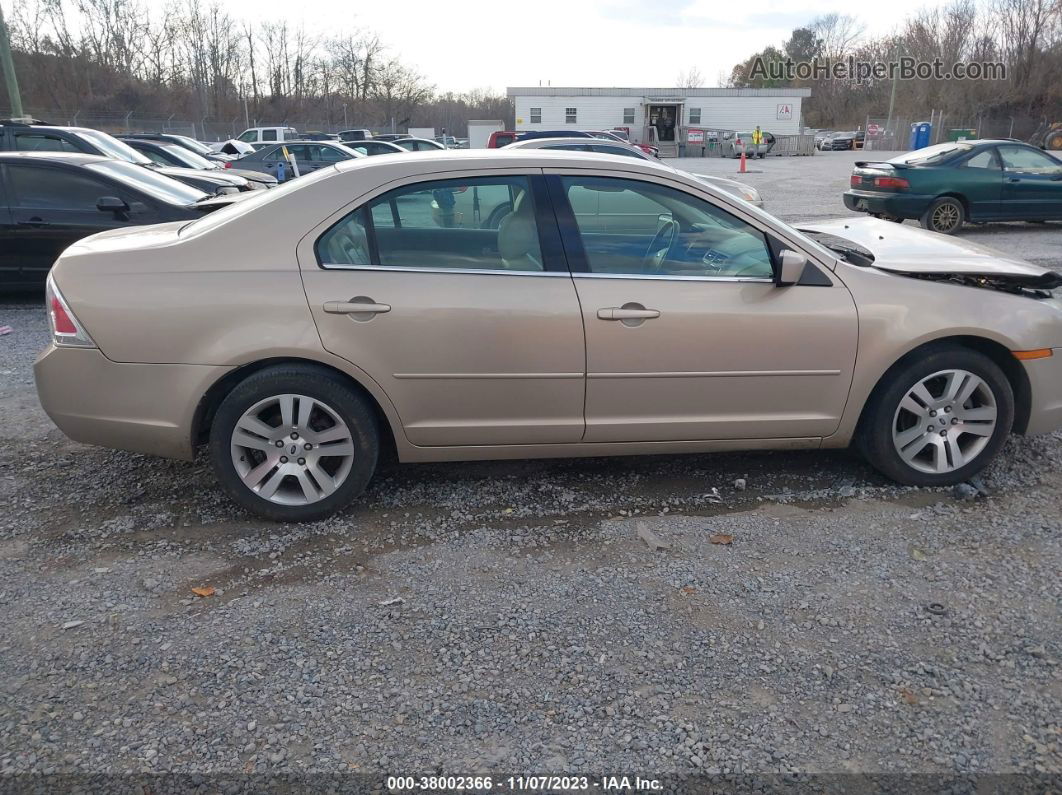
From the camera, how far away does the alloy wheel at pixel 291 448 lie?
3.50m

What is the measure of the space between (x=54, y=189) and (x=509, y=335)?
6529 mm

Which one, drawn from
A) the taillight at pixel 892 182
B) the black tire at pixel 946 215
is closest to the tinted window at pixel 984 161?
the black tire at pixel 946 215

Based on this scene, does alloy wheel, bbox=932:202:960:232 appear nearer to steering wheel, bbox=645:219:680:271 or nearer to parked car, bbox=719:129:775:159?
steering wheel, bbox=645:219:680:271

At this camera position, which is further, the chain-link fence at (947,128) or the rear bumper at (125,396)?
the chain-link fence at (947,128)

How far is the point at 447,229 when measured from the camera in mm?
3648

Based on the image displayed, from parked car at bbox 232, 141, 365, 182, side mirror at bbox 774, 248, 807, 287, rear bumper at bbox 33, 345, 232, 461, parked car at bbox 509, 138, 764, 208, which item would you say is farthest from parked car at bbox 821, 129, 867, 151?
rear bumper at bbox 33, 345, 232, 461

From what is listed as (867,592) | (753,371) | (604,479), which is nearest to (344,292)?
(604,479)

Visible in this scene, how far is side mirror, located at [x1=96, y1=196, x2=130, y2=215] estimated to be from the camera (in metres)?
7.71

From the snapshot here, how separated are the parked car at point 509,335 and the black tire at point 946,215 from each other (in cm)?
989

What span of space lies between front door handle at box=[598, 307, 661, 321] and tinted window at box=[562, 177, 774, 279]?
0.73ft

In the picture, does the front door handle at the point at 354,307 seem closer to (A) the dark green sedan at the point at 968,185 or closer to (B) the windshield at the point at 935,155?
(A) the dark green sedan at the point at 968,185

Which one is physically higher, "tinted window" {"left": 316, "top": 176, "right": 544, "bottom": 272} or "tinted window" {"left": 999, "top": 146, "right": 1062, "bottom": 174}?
"tinted window" {"left": 999, "top": 146, "right": 1062, "bottom": 174}

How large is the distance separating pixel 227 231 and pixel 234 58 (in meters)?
69.5

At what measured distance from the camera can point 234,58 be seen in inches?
2502
